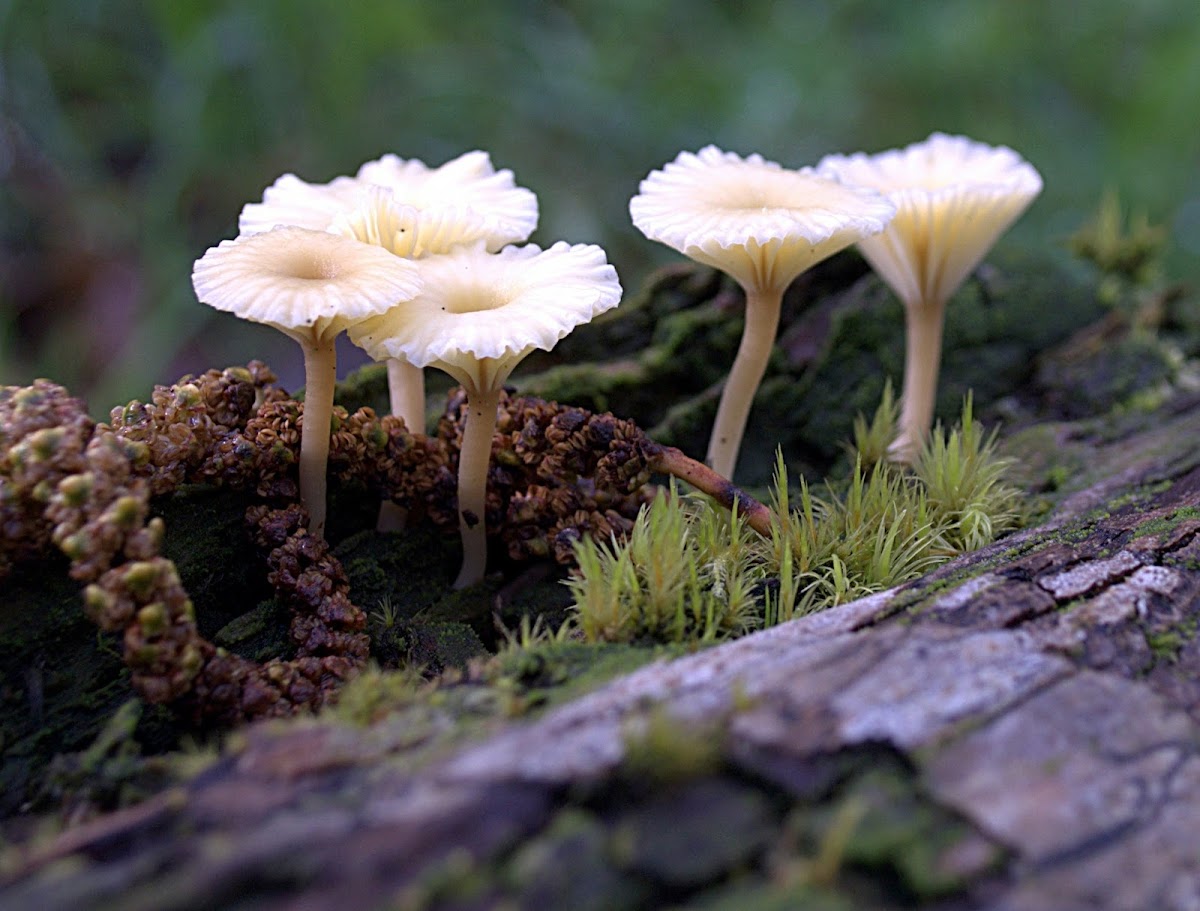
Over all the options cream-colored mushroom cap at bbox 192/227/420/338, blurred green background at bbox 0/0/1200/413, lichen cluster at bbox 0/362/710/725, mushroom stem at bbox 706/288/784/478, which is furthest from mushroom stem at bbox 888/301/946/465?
blurred green background at bbox 0/0/1200/413

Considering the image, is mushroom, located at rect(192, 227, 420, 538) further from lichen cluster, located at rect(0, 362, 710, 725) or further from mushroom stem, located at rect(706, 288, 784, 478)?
mushroom stem, located at rect(706, 288, 784, 478)

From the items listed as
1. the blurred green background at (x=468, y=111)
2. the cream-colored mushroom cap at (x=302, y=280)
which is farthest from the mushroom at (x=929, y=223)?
the blurred green background at (x=468, y=111)

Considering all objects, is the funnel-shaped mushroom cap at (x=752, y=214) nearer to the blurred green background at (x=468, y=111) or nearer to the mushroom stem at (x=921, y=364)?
the mushroom stem at (x=921, y=364)

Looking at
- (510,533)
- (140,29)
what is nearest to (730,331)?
(510,533)

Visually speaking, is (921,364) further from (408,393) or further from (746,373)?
(408,393)

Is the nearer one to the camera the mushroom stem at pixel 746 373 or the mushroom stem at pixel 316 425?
the mushroom stem at pixel 316 425
